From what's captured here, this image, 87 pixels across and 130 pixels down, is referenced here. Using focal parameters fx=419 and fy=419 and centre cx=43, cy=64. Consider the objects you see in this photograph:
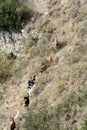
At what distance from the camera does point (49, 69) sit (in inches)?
481

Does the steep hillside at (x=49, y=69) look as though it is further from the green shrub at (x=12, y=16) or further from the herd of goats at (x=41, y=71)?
the green shrub at (x=12, y=16)

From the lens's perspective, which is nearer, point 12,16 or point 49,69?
point 49,69

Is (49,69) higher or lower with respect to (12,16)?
lower

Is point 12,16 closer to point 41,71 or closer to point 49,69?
point 41,71

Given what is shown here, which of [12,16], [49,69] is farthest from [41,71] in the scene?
[12,16]

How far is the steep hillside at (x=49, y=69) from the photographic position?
10594mm

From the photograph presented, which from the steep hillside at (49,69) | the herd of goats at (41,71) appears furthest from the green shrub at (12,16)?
the herd of goats at (41,71)

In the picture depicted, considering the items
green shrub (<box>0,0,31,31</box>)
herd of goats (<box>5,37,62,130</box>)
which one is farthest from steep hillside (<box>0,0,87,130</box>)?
green shrub (<box>0,0,31,31</box>)

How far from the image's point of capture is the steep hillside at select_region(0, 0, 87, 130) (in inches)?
417

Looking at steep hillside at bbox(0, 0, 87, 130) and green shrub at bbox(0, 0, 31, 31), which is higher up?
green shrub at bbox(0, 0, 31, 31)

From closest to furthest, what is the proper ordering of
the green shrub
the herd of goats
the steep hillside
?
1. the steep hillside
2. the herd of goats
3. the green shrub

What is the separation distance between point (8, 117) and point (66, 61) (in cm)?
229

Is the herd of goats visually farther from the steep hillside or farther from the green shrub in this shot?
the green shrub

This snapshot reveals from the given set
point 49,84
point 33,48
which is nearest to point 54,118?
point 49,84
